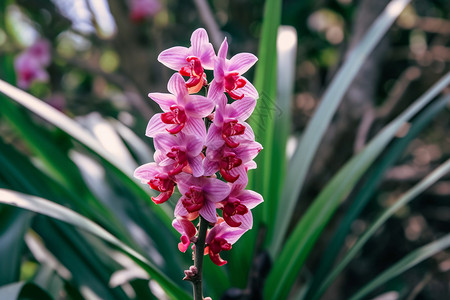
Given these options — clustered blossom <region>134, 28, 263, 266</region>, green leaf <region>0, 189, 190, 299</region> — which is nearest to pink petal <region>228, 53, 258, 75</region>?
clustered blossom <region>134, 28, 263, 266</region>

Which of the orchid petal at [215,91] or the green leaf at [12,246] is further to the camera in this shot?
the green leaf at [12,246]

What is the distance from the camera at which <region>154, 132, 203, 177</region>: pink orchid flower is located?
1.12 feet

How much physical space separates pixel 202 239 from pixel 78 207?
383 millimetres

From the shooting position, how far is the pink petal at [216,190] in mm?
345

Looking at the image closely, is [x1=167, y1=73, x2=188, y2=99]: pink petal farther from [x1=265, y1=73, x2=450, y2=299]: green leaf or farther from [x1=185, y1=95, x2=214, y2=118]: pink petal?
[x1=265, y1=73, x2=450, y2=299]: green leaf

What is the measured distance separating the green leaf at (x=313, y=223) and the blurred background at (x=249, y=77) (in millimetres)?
144

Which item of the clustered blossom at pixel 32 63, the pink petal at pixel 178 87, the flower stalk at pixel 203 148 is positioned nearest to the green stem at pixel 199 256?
the flower stalk at pixel 203 148

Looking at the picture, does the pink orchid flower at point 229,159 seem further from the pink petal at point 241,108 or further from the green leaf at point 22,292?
the green leaf at point 22,292

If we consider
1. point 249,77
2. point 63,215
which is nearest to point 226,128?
point 63,215

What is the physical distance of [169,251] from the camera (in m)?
0.77

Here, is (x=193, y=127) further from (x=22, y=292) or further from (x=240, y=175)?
(x=22, y=292)

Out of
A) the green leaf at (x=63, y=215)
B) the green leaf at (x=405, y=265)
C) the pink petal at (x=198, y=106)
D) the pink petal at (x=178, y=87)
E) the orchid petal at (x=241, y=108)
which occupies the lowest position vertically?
the green leaf at (x=405, y=265)

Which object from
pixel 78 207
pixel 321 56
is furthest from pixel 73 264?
pixel 321 56

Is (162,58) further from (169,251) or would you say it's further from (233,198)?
(169,251)
